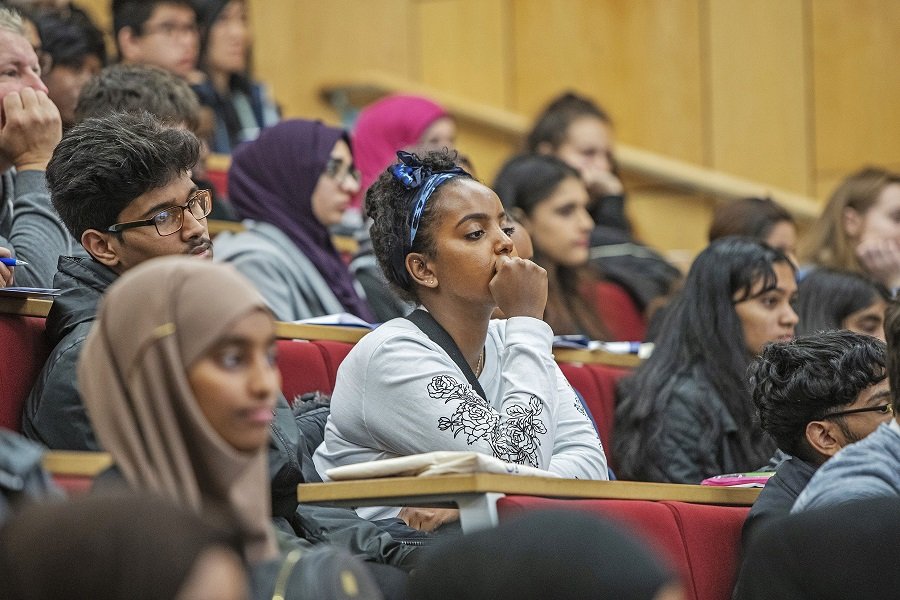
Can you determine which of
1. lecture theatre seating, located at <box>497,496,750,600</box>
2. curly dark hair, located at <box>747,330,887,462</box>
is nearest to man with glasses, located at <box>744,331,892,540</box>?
curly dark hair, located at <box>747,330,887,462</box>

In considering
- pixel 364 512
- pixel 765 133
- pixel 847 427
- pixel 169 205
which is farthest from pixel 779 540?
pixel 765 133

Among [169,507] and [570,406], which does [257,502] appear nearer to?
[169,507]

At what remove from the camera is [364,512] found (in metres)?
2.31

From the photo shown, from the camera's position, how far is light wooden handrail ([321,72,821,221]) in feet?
17.4

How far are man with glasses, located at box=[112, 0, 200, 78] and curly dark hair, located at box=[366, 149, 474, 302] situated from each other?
196 cm

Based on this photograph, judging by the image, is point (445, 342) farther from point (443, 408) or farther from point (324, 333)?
point (324, 333)

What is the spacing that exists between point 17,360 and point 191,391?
2.71ft

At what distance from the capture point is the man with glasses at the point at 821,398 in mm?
2273

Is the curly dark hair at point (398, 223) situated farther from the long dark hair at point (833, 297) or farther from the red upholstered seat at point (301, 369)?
the long dark hair at point (833, 297)

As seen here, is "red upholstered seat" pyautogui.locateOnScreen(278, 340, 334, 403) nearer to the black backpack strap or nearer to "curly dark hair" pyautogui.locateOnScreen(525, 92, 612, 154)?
the black backpack strap

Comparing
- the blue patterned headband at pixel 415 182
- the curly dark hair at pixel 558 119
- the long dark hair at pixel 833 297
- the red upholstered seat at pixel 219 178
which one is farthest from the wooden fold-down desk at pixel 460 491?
the curly dark hair at pixel 558 119

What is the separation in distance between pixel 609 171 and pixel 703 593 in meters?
2.87

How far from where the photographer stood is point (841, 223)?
4199 mm

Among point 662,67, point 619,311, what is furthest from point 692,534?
point 662,67
